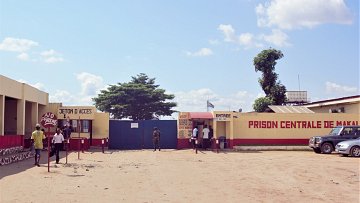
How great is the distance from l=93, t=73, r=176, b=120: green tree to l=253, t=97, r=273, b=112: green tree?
586 inches

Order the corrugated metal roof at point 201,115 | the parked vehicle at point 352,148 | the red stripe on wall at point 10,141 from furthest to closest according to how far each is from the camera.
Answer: the corrugated metal roof at point 201,115 → the parked vehicle at point 352,148 → the red stripe on wall at point 10,141

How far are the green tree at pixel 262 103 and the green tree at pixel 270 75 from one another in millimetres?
422

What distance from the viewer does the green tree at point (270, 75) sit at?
4591cm

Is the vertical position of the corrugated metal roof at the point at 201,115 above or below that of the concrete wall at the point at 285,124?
above

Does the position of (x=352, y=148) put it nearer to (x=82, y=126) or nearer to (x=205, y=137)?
Answer: (x=205, y=137)

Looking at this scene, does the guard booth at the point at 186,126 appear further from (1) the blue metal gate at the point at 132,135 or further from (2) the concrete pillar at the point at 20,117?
(2) the concrete pillar at the point at 20,117

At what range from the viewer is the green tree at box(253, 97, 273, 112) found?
46.6 metres

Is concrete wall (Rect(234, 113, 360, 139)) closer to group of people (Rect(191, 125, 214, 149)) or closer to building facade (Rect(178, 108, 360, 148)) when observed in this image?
building facade (Rect(178, 108, 360, 148))

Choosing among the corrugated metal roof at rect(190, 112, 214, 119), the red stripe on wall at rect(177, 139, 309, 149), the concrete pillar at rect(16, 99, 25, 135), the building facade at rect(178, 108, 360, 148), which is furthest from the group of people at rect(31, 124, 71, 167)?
the building facade at rect(178, 108, 360, 148)

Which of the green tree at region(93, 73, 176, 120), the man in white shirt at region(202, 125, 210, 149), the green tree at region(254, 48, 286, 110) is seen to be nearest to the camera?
the man in white shirt at region(202, 125, 210, 149)

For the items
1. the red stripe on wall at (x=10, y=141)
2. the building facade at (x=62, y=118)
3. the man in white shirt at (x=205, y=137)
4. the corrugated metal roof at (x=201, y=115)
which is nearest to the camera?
the red stripe on wall at (x=10, y=141)

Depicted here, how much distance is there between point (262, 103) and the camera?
4675 cm

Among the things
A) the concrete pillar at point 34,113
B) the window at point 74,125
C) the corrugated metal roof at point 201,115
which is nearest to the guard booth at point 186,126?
the corrugated metal roof at point 201,115

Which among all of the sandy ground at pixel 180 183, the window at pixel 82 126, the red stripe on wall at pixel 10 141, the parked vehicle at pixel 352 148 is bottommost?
the sandy ground at pixel 180 183
